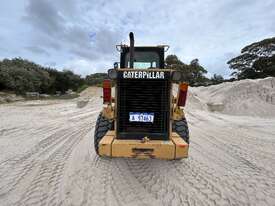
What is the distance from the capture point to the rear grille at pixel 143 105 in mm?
5816

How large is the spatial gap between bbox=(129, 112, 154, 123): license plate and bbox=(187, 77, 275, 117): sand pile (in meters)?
17.6

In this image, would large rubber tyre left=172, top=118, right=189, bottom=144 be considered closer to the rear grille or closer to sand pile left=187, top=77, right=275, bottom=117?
the rear grille

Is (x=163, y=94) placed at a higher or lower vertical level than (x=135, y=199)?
higher

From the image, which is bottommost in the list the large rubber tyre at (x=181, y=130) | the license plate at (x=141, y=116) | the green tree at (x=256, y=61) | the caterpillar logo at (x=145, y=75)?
the large rubber tyre at (x=181, y=130)

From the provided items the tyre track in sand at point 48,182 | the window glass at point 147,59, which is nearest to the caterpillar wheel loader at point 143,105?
the tyre track in sand at point 48,182

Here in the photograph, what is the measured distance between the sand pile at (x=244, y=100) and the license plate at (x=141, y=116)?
1760cm

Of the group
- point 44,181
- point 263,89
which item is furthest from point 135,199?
point 263,89

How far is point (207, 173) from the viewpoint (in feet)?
18.7

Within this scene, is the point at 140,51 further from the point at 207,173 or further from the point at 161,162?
the point at 207,173

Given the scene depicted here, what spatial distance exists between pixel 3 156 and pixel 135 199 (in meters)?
3.95

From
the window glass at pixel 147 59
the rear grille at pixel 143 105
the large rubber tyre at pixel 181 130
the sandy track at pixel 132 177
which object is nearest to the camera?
the sandy track at pixel 132 177

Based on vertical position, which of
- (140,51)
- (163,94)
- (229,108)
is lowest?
(229,108)

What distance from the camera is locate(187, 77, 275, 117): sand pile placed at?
22.7 m

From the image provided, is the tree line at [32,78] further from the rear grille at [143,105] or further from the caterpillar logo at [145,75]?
the caterpillar logo at [145,75]
